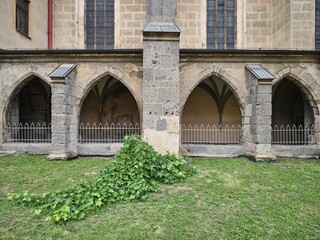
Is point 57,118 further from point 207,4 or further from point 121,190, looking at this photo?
point 207,4

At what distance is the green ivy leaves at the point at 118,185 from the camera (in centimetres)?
376

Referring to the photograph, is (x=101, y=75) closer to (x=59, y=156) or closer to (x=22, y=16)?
(x=59, y=156)

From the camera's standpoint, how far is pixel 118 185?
4.44 metres

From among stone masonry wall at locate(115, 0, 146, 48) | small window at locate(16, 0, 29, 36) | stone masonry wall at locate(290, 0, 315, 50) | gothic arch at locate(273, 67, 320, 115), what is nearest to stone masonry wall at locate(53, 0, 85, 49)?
small window at locate(16, 0, 29, 36)

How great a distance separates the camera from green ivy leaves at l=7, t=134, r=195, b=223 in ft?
12.3

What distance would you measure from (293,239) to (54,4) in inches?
546

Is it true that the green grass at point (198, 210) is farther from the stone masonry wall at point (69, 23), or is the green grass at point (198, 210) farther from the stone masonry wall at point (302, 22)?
the stone masonry wall at point (69, 23)

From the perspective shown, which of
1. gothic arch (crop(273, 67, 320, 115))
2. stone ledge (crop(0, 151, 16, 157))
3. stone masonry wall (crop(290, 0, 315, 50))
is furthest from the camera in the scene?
stone masonry wall (crop(290, 0, 315, 50))

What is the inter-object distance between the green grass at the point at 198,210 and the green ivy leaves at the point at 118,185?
0.17 metres

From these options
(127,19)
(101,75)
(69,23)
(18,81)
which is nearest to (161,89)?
(101,75)

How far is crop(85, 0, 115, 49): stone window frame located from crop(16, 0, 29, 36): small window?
275 cm

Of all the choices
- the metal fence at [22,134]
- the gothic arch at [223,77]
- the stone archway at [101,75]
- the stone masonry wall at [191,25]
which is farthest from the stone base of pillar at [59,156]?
the stone masonry wall at [191,25]

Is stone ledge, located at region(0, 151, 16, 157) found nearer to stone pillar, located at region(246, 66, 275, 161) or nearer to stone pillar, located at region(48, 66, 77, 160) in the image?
stone pillar, located at region(48, 66, 77, 160)

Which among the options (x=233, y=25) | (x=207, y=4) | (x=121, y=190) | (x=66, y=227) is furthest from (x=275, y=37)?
(x=66, y=227)
